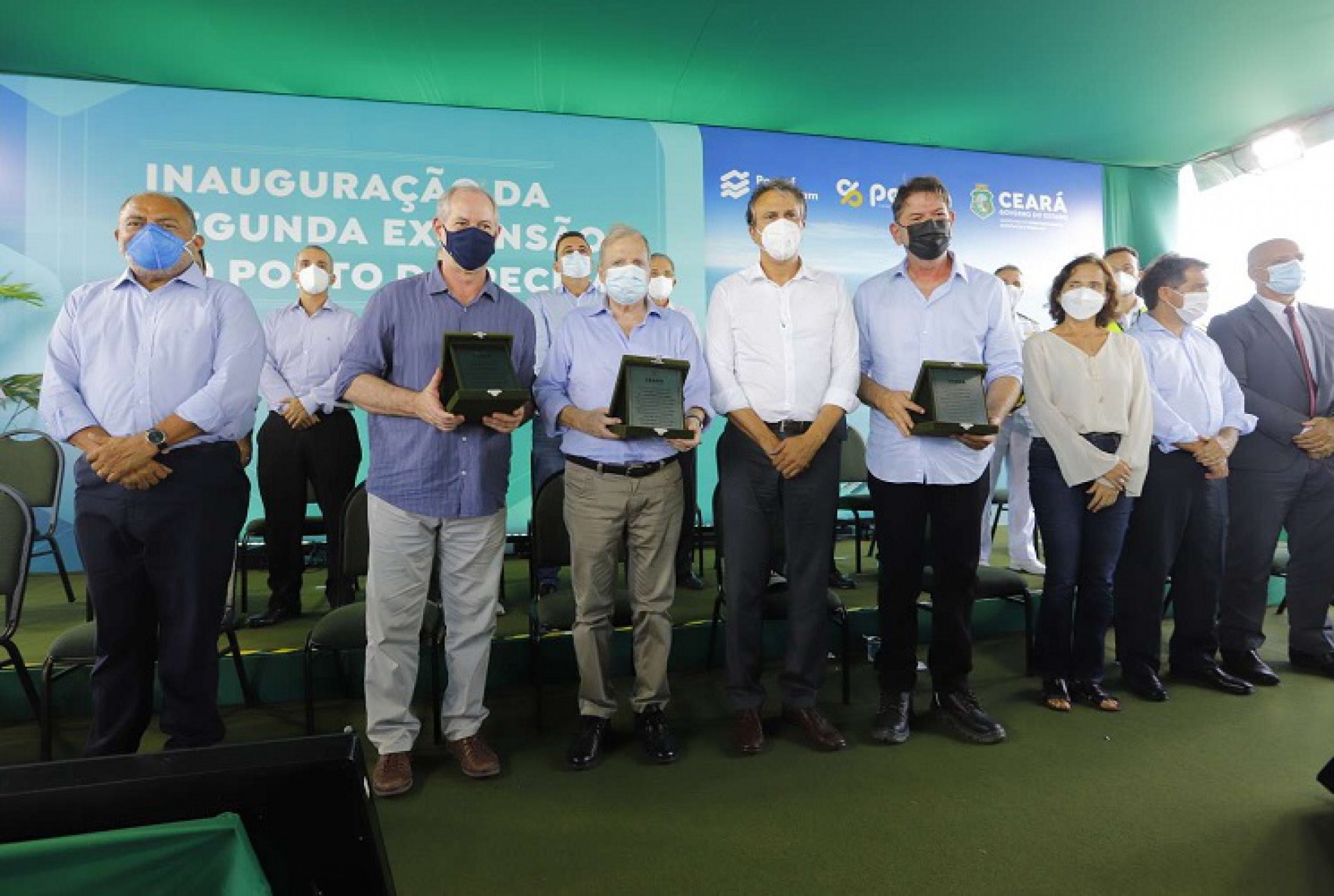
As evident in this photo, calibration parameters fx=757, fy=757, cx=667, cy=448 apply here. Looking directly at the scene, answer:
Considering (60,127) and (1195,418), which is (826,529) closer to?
(1195,418)

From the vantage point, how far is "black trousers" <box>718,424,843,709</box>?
2510 millimetres

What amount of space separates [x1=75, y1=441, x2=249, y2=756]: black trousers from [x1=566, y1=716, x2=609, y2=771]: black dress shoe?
3.42 feet

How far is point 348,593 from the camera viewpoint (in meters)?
3.50

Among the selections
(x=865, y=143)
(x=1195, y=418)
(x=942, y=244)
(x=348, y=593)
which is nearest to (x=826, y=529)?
(x=942, y=244)

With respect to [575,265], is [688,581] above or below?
below

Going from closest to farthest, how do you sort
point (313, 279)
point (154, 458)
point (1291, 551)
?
point (154, 458) → point (1291, 551) → point (313, 279)

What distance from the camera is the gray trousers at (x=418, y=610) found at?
88.5 inches

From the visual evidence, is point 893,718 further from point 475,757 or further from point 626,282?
point 626,282

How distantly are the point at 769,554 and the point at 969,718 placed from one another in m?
0.90

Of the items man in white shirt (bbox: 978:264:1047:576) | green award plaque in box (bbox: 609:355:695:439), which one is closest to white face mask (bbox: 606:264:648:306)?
green award plaque in box (bbox: 609:355:695:439)

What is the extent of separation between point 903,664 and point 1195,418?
162 cm

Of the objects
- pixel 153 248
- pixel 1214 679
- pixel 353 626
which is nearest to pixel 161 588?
pixel 353 626

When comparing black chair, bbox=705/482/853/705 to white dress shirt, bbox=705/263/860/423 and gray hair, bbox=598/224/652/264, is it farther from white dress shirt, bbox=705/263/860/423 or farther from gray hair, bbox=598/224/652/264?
gray hair, bbox=598/224/652/264

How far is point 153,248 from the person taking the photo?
2.08 metres
